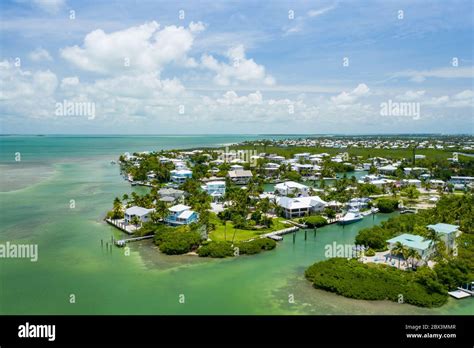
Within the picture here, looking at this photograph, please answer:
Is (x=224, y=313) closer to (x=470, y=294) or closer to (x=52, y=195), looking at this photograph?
(x=470, y=294)

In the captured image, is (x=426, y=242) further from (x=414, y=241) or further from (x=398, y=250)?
(x=398, y=250)

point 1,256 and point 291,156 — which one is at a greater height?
point 291,156

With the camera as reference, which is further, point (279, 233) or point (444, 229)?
point (279, 233)

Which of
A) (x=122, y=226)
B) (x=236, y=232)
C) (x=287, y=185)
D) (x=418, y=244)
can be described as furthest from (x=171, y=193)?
(x=418, y=244)

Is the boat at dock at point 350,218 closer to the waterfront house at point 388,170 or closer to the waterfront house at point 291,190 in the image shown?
the waterfront house at point 291,190

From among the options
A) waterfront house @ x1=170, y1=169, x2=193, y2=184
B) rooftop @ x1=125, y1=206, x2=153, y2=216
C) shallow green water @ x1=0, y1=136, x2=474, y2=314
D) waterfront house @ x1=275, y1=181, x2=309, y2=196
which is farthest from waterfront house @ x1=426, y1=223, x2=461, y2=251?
waterfront house @ x1=170, y1=169, x2=193, y2=184

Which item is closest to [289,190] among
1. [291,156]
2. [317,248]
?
[317,248]

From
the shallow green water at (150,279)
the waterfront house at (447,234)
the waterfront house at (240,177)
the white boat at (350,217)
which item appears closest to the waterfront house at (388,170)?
the waterfront house at (240,177)
